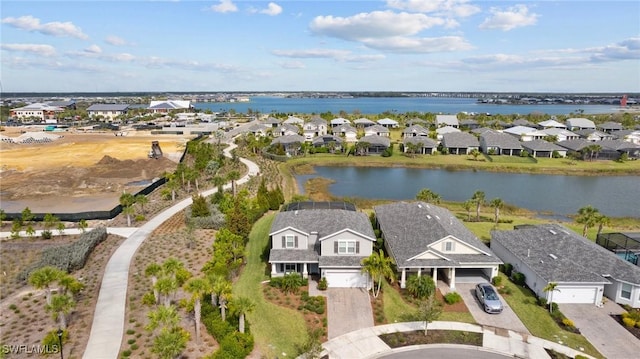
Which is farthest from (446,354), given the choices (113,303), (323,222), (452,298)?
(113,303)

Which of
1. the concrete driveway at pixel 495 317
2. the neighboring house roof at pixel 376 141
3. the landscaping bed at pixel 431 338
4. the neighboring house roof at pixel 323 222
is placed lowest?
the landscaping bed at pixel 431 338

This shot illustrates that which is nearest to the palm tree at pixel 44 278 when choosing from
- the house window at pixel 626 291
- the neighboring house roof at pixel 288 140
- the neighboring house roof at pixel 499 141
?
the house window at pixel 626 291

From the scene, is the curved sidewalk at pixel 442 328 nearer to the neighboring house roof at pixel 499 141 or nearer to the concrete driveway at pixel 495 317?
the concrete driveway at pixel 495 317

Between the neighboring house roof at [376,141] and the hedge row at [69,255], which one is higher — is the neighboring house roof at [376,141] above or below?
above

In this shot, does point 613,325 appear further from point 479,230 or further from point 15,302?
point 15,302

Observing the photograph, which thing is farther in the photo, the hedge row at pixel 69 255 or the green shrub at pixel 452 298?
the hedge row at pixel 69 255

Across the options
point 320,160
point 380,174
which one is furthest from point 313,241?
point 320,160

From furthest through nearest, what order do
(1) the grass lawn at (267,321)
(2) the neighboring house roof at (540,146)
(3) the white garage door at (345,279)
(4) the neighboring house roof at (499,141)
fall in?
(4) the neighboring house roof at (499,141)
(2) the neighboring house roof at (540,146)
(3) the white garage door at (345,279)
(1) the grass lawn at (267,321)
